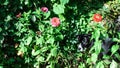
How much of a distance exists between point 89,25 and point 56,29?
421 millimetres

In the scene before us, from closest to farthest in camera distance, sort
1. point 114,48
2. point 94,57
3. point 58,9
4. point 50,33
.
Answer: point 114,48 → point 94,57 → point 50,33 → point 58,9

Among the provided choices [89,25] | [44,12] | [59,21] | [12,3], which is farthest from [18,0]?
[89,25]

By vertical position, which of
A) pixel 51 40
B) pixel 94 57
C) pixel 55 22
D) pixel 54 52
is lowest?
pixel 94 57

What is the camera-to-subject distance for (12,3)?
14.2ft

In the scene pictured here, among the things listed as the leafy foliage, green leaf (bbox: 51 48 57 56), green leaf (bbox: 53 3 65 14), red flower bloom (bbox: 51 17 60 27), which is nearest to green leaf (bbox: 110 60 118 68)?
the leafy foliage

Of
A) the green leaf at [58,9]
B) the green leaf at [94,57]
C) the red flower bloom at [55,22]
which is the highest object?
the green leaf at [58,9]

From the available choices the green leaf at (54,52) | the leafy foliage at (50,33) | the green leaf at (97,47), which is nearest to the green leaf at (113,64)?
the leafy foliage at (50,33)

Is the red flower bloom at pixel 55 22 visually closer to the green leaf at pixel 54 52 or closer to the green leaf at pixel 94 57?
the green leaf at pixel 54 52

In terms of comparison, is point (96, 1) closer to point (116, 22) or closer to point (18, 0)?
point (116, 22)

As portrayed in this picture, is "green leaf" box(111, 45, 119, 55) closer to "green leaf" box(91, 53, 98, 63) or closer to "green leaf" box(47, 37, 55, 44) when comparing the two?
"green leaf" box(91, 53, 98, 63)

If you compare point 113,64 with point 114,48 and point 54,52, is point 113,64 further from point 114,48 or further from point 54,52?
point 54,52

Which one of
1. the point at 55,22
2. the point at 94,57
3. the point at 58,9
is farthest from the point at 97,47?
the point at 58,9

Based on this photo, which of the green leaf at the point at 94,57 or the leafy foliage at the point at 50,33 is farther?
the leafy foliage at the point at 50,33

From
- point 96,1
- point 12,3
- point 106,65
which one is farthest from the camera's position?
point 96,1
